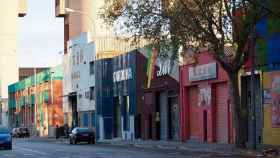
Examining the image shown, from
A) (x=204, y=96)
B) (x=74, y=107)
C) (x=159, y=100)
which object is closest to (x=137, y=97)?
(x=159, y=100)

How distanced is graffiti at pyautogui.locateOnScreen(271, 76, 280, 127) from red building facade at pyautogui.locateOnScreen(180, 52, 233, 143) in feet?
16.8

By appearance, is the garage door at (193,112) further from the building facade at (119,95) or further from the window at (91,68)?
the window at (91,68)

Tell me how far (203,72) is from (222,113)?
3654mm

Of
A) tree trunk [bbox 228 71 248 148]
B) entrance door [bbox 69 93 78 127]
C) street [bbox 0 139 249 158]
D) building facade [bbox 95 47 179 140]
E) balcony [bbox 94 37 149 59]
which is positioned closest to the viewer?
street [bbox 0 139 249 158]

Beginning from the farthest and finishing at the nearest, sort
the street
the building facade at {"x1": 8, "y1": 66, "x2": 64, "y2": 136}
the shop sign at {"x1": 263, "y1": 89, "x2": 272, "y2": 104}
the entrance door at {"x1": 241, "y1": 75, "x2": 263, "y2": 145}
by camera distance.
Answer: the building facade at {"x1": 8, "y1": 66, "x2": 64, "y2": 136} → the entrance door at {"x1": 241, "y1": 75, "x2": 263, "y2": 145} → the shop sign at {"x1": 263, "y1": 89, "x2": 272, "y2": 104} → the street

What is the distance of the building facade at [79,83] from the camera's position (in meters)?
77.9

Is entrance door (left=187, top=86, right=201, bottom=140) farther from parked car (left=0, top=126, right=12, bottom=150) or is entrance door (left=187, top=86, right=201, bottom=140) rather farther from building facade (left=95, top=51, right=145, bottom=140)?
parked car (left=0, top=126, right=12, bottom=150)

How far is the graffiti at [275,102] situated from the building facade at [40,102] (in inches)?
2319

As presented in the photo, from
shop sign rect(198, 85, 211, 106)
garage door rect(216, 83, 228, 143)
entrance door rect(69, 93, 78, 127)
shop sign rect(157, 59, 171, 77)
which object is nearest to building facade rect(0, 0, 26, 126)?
entrance door rect(69, 93, 78, 127)

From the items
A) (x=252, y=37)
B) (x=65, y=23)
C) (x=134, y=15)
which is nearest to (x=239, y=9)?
(x=252, y=37)

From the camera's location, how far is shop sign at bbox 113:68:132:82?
65000 millimetres

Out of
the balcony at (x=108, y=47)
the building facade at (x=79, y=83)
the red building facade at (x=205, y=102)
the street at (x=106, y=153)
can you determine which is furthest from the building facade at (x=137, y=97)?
the street at (x=106, y=153)

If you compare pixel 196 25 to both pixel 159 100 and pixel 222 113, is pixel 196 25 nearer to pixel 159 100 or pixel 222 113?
pixel 222 113

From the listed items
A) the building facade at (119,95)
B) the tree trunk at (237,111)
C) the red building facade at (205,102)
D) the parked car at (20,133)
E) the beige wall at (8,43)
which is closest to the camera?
the tree trunk at (237,111)
